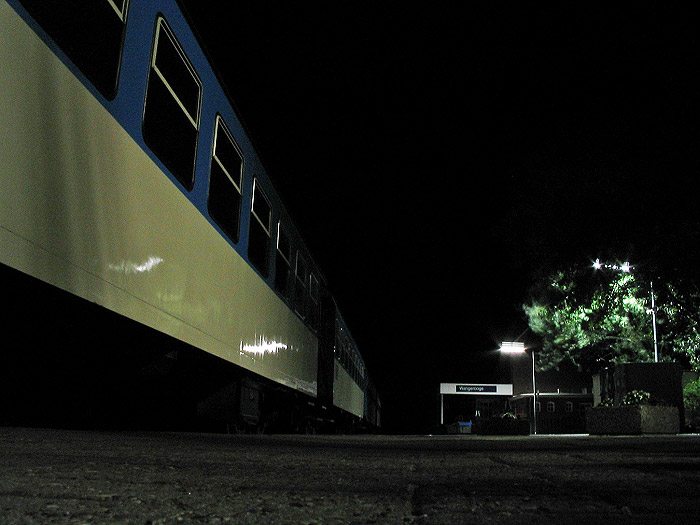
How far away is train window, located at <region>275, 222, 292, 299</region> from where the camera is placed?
31.4 feet

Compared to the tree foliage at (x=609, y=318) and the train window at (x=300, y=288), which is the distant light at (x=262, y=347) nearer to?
the train window at (x=300, y=288)

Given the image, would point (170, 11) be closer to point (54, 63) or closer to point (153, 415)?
point (54, 63)

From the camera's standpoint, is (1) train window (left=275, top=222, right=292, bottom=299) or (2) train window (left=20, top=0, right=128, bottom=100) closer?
(2) train window (left=20, top=0, right=128, bottom=100)

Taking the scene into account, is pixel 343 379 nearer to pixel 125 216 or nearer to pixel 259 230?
pixel 259 230

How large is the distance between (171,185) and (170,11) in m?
1.27

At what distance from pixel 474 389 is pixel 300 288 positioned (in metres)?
42.7

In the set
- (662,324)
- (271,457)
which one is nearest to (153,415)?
(271,457)

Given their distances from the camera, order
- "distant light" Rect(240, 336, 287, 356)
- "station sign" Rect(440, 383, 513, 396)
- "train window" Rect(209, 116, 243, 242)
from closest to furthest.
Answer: "train window" Rect(209, 116, 243, 242) → "distant light" Rect(240, 336, 287, 356) → "station sign" Rect(440, 383, 513, 396)

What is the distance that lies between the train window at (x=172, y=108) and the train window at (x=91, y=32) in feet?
1.58

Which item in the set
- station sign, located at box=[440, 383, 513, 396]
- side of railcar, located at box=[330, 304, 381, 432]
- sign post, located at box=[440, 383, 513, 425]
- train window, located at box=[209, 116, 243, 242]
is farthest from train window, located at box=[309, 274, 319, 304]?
station sign, located at box=[440, 383, 513, 396]

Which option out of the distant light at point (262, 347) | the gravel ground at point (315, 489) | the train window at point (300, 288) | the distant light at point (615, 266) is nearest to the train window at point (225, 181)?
the distant light at point (262, 347)

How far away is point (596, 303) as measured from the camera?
556 inches

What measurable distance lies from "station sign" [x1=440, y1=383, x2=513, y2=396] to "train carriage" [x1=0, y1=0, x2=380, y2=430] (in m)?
44.0

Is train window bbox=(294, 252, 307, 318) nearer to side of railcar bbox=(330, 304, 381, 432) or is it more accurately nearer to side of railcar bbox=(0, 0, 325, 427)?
side of railcar bbox=(0, 0, 325, 427)
